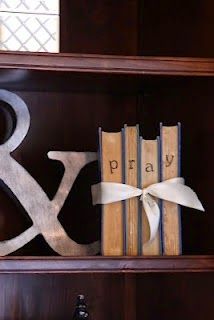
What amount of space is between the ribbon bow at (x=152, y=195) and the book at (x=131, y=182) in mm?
16

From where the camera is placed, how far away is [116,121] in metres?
1.68

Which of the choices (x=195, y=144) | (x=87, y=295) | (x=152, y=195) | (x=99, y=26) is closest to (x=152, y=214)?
(x=152, y=195)

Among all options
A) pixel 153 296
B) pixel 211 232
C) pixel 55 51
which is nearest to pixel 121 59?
pixel 55 51

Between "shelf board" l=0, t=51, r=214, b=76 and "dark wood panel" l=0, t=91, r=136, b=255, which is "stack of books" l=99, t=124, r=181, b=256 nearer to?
"shelf board" l=0, t=51, r=214, b=76

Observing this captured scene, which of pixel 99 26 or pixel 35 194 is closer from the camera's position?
pixel 35 194

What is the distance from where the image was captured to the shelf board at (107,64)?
4.18 feet

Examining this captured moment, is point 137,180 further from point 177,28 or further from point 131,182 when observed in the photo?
point 177,28

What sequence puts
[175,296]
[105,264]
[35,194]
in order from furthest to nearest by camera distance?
[175,296]
[35,194]
[105,264]

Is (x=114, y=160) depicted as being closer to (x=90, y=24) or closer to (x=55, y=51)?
(x=55, y=51)

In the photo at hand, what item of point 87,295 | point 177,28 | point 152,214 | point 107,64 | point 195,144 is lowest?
point 87,295

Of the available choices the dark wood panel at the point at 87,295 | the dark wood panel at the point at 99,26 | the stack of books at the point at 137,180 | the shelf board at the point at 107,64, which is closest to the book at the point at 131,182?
the stack of books at the point at 137,180

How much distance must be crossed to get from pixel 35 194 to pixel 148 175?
8.4 inches

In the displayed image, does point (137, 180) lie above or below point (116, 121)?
below

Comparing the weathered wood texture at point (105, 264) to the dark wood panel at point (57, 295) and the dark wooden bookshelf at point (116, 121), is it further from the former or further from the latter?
the dark wood panel at point (57, 295)
